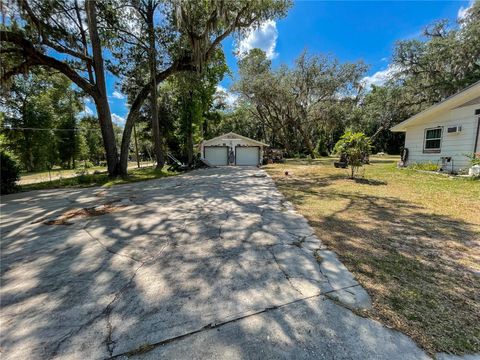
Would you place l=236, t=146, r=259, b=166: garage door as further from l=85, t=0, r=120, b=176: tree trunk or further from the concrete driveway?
the concrete driveway

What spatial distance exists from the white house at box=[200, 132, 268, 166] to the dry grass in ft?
44.5

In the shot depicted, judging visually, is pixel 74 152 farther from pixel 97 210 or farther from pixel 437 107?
pixel 437 107

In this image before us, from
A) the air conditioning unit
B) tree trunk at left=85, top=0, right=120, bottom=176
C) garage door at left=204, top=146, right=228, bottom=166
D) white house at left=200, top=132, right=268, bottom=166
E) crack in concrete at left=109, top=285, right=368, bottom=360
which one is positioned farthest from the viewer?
garage door at left=204, top=146, right=228, bottom=166

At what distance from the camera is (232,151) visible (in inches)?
749

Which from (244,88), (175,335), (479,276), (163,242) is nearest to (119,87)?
(244,88)

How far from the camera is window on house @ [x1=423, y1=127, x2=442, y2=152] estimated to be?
9431 millimetres

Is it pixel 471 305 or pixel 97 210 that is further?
pixel 97 210

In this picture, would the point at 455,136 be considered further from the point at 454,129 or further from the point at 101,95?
the point at 101,95

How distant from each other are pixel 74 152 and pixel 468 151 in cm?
3666

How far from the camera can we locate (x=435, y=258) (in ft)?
8.45

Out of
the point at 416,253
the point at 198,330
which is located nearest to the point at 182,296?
the point at 198,330

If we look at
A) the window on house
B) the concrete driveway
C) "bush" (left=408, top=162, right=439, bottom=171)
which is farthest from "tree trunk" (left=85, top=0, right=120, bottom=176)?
the window on house

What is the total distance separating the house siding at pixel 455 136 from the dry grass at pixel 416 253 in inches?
127

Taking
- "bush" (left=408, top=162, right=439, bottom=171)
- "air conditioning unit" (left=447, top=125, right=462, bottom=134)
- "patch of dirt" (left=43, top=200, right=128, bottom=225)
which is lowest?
"patch of dirt" (left=43, top=200, right=128, bottom=225)
